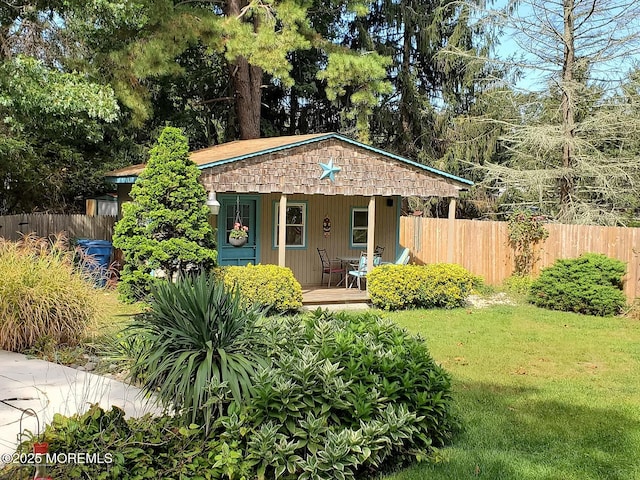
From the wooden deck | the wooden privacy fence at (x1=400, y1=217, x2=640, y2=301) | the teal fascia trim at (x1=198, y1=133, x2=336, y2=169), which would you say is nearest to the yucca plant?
the teal fascia trim at (x1=198, y1=133, x2=336, y2=169)

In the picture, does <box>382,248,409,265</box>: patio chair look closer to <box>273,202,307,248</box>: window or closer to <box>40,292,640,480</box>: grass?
<box>273,202,307,248</box>: window

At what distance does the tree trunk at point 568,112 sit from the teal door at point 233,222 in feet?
30.6

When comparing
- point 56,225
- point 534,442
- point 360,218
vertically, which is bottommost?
point 534,442

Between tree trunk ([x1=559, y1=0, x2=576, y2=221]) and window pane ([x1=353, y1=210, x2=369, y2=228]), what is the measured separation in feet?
19.9

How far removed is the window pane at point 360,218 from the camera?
16975mm

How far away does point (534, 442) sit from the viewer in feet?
17.9

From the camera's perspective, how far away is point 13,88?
11.3 meters

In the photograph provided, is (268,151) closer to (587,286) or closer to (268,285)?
(268,285)

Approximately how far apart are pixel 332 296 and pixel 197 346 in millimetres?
8981

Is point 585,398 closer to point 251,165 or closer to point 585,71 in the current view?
point 251,165

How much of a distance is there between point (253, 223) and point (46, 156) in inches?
332

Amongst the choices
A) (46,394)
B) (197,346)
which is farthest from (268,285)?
(197,346)

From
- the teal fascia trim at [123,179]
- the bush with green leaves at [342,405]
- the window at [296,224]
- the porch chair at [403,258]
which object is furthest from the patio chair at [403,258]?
the bush with green leaves at [342,405]

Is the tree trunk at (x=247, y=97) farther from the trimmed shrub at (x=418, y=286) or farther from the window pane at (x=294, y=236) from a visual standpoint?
the trimmed shrub at (x=418, y=286)
